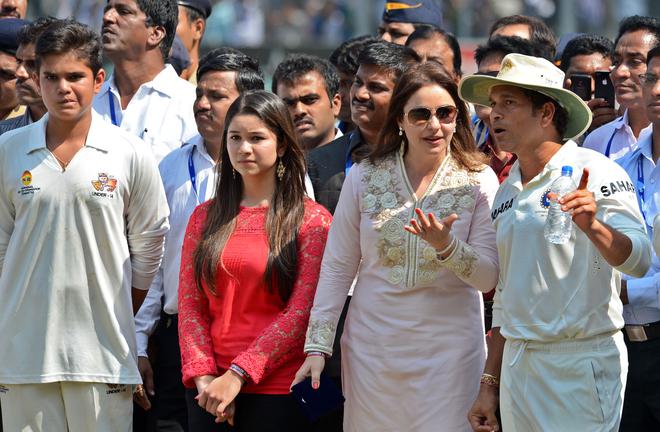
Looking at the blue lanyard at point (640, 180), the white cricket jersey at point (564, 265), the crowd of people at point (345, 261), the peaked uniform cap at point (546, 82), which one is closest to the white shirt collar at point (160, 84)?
the crowd of people at point (345, 261)

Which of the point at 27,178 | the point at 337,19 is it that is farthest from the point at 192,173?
the point at 337,19

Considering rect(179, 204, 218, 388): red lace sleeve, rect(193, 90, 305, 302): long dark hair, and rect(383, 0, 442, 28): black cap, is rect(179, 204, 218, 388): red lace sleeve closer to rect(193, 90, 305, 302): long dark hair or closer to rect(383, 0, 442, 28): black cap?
rect(193, 90, 305, 302): long dark hair

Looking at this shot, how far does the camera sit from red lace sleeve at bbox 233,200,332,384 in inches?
207

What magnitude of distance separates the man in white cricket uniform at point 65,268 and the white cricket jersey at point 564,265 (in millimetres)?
1893

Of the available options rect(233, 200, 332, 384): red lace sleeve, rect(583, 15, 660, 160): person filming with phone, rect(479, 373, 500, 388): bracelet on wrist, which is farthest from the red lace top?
rect(583, 15, 660, 160): person filming with phone

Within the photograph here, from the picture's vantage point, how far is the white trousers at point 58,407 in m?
5.54

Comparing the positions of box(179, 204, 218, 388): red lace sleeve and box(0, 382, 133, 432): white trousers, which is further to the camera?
box(0, 382, 133, 432): white trousers

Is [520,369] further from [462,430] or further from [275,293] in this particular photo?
[275,293]

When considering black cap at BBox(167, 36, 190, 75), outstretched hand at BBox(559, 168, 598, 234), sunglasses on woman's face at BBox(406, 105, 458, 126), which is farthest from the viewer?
black cap at BBox(167, 36, 190, 75)

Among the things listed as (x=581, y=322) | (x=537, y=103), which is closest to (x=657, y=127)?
(x=537, y=103)

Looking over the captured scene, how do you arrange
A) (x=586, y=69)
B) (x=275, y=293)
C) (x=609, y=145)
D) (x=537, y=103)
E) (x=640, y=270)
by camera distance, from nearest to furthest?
1. (x=640, y=270)
2. (x=537, y=103)
3. (x=275, y=293)
4. (x=609, y=145)
5. (x=586, y=69)

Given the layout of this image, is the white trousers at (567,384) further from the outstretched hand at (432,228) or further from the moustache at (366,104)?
the moustache at (366,104)

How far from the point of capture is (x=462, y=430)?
510 centimetres

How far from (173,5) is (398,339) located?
132 inches
